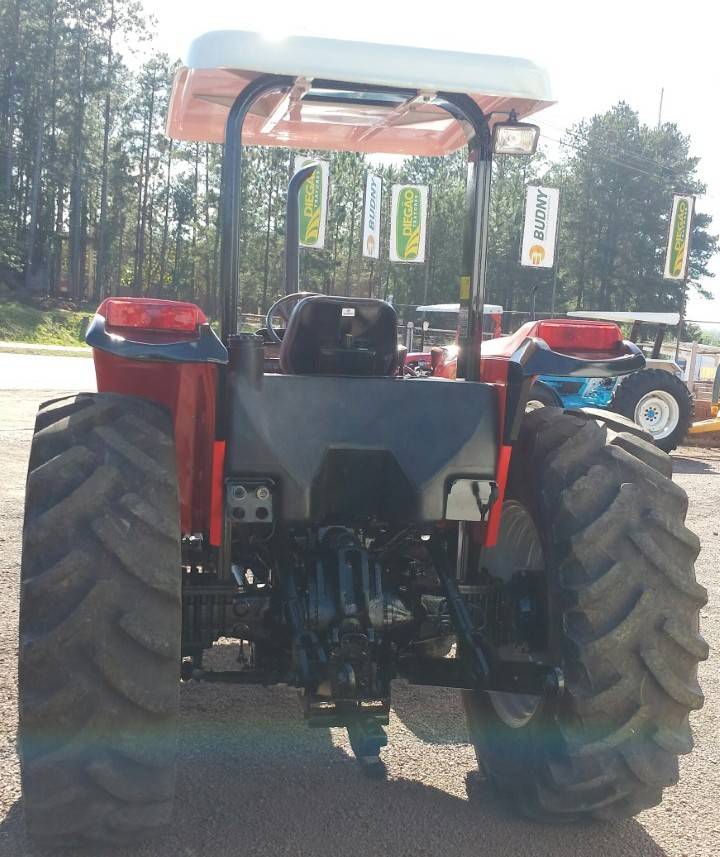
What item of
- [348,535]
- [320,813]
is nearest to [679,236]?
[348,535]

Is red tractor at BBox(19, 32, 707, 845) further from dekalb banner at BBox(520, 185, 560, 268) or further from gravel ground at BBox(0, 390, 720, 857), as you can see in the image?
dekalb banner at BBox(520, 185, 560, 268)

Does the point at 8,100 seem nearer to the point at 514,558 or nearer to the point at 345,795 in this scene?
the point at 514,558

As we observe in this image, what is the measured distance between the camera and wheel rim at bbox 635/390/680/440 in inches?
510

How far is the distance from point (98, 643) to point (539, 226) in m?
30.2

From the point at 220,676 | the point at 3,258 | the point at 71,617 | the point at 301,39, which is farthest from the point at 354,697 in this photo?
the point at 3,258

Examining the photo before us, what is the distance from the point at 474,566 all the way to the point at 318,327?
1043 mm

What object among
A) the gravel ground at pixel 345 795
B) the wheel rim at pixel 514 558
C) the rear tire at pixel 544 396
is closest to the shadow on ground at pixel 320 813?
the gravel ground at pixel 345 795

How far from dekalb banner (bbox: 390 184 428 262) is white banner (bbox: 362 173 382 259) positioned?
1.69 feet

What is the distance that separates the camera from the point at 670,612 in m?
2.78

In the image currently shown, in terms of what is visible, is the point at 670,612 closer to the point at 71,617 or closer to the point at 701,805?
the point at 701,805

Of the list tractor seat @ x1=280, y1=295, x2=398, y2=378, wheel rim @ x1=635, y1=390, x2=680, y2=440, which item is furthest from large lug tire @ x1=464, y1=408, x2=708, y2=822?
wheel rim @ x1=635, y1=390, x2=680, y2=440

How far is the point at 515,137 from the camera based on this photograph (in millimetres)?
3152

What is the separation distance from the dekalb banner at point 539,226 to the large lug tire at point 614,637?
27.8m

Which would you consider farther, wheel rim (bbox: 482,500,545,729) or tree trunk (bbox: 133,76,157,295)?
tree trunk (bbox: 133,76,157,295)
